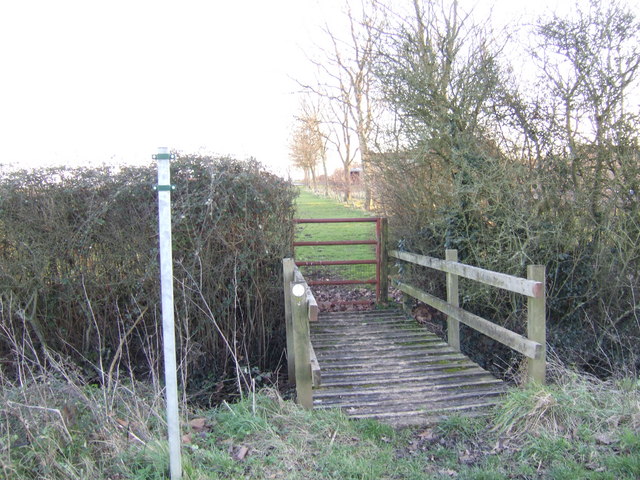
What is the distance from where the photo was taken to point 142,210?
5.90 metres

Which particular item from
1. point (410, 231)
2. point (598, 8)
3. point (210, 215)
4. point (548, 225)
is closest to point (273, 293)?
point (210, 215)

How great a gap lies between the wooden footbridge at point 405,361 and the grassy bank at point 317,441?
27cm

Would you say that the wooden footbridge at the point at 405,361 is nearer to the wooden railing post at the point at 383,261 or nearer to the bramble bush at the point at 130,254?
the bramble bush at the point at 130,254

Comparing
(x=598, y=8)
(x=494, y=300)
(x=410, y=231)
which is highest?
(x=598, y=8)

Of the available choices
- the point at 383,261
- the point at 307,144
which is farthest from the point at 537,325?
the point at 307,144

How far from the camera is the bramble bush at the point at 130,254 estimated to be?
5.84 m

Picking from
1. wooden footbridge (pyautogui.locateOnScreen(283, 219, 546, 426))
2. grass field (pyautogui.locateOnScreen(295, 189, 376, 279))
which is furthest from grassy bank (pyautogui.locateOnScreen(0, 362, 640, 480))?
grass field (pyautogui.locateOnScreen(295, 189, 376, 279))

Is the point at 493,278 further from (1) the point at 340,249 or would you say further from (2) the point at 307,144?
(2) the point at 307,144

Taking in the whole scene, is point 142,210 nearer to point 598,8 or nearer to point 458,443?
point 458,443

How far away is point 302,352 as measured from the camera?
4.51 m

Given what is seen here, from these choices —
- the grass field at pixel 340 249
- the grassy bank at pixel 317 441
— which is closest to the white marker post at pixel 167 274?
the grassy bank at pixel 317 441

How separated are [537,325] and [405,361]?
5.29 ft

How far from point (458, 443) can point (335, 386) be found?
1.44 meters

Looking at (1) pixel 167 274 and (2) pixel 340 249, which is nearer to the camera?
(1) pixel 167 274
